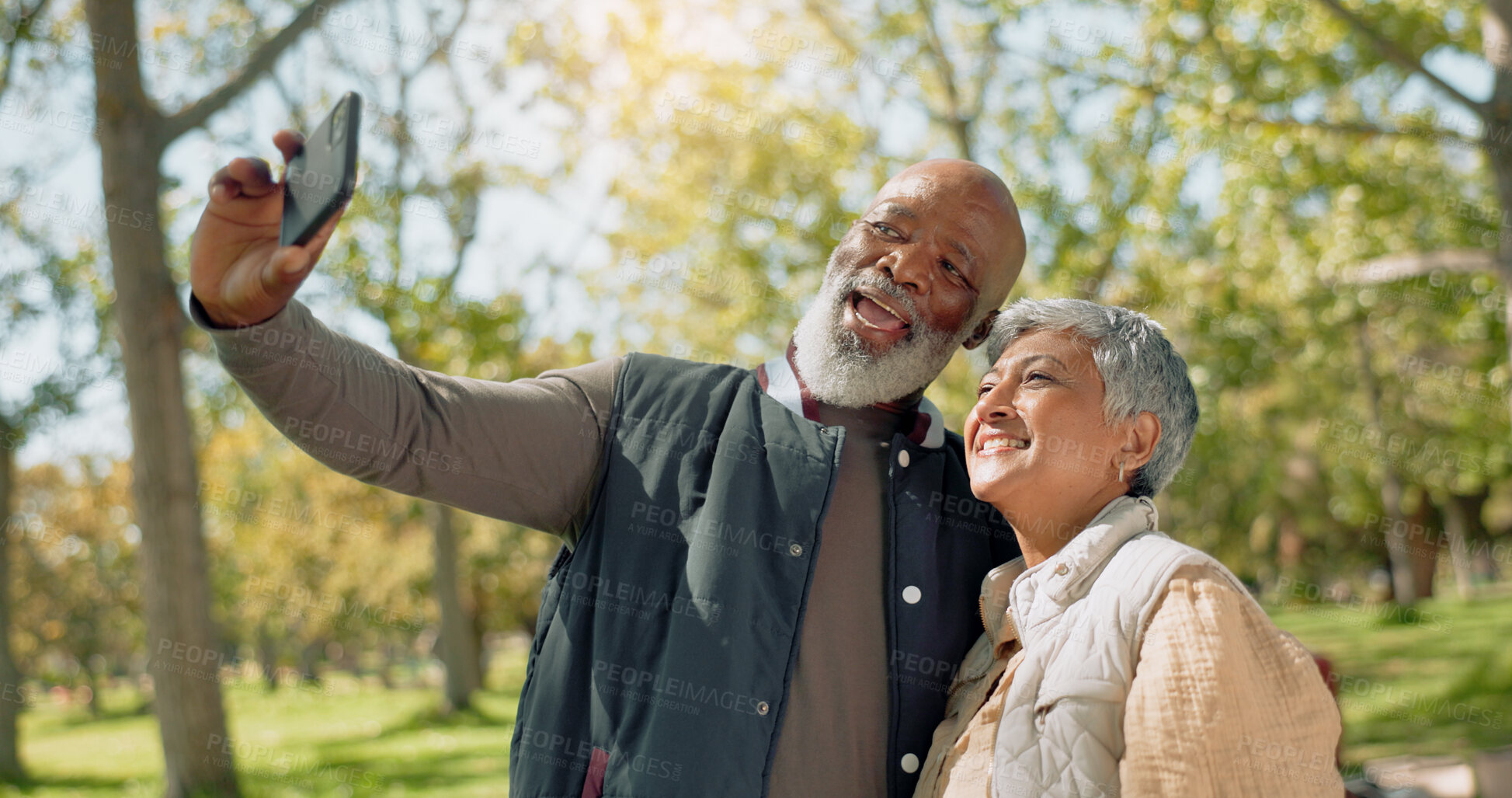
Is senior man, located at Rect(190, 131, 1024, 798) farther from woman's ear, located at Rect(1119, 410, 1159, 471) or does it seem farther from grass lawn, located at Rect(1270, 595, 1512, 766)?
grass lawn, located at Rect(1270, 595, 1512, 766)

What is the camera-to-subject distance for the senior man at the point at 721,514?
212cm

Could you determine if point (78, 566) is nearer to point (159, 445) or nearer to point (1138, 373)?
point (159, 445)

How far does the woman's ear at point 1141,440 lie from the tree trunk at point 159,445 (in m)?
6.68

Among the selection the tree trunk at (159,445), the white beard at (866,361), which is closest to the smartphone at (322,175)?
the white beard at (866,361)

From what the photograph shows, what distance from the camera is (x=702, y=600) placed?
7.38 ft

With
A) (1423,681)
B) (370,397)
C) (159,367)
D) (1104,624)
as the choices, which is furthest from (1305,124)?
(1423,681)

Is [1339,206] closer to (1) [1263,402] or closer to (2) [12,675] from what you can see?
(1) [1263,402]

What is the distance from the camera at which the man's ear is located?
2.86m

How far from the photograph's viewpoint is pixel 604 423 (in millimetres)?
2500

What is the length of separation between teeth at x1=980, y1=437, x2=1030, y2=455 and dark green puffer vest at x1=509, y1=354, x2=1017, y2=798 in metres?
0.26

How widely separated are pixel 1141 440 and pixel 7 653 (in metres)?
14.5

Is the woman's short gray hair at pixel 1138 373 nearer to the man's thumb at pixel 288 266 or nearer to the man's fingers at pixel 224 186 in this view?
the man's thumb at pixel 288 266

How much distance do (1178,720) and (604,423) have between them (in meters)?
1.38

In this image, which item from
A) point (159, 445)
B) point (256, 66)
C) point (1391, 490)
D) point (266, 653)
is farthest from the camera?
point (266, 653)
